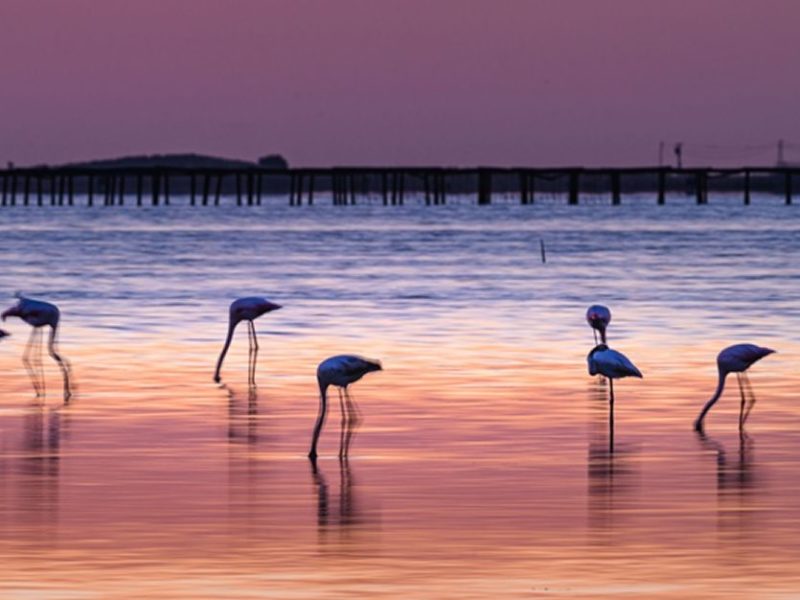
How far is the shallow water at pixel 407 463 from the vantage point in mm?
11109

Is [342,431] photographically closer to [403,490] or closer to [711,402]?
[403,490]

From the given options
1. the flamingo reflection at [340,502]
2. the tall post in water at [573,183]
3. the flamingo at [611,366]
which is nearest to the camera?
the flamingo reflection at [340,502]

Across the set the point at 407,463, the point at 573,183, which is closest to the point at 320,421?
Result: the point at 407,463

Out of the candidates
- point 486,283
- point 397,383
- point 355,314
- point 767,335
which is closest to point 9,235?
point 486,283

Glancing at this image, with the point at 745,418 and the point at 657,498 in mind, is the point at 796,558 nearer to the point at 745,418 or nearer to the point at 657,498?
the point at 657,498

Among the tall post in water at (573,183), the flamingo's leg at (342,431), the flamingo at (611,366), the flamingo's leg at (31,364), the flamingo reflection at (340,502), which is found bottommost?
the flamingo reflection at (340,502)

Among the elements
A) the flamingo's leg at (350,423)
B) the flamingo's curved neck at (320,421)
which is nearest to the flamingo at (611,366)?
the flamingo's leg at (350,423)

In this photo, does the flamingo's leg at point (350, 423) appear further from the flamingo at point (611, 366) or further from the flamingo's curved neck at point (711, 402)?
the flamingo's curved neck at point (711, 402)

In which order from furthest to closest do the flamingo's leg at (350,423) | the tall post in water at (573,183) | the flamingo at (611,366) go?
1. the tall post in water at (573,183)
2. the flamingo at (611,366)
3. the flamingo's leg at (350,423)

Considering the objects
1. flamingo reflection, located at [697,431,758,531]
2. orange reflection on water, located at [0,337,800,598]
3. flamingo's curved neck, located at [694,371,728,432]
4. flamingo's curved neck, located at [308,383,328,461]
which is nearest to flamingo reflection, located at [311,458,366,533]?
orange reflection on water, located at [0,337,800,598]

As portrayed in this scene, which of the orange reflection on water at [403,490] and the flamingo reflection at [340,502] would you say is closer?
the orange reflection on water at [403,490]

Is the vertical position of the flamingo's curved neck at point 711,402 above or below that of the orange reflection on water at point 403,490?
above

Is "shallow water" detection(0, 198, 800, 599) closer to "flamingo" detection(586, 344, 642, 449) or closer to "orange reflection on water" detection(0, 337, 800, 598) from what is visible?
"orange reflection on water" detection(0, 337, 800, 598)

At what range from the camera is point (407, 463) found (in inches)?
600
